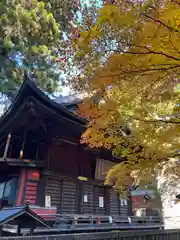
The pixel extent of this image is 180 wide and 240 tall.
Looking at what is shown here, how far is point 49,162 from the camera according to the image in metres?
8.61

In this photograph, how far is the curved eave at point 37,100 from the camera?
713cm

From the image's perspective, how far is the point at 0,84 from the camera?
55.3ft

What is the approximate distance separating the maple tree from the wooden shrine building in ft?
11.9

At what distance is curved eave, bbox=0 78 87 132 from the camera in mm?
7129

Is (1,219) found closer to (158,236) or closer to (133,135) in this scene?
(133,135)

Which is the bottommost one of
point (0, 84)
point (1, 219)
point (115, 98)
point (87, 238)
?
point (87, 238)

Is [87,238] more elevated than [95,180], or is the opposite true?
[95,180]

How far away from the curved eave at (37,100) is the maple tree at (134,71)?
332cm

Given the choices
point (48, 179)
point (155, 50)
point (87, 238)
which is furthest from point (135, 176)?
point (48, 179)

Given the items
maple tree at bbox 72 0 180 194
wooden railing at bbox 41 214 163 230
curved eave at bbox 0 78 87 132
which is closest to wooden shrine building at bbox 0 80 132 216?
curved eave at bbox 0 78 87 132

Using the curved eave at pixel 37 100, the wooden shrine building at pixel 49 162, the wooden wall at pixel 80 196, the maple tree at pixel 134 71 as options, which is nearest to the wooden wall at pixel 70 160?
the wooden shrine building at pixel 49 162

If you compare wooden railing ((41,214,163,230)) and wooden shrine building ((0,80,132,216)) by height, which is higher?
wooden shrine building ((0,80,132,216))

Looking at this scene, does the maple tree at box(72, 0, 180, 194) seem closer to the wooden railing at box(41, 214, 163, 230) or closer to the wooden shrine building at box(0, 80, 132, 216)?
the wooden shrine building at box(0, 80, 132, 216)

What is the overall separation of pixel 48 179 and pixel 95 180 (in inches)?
99.2
